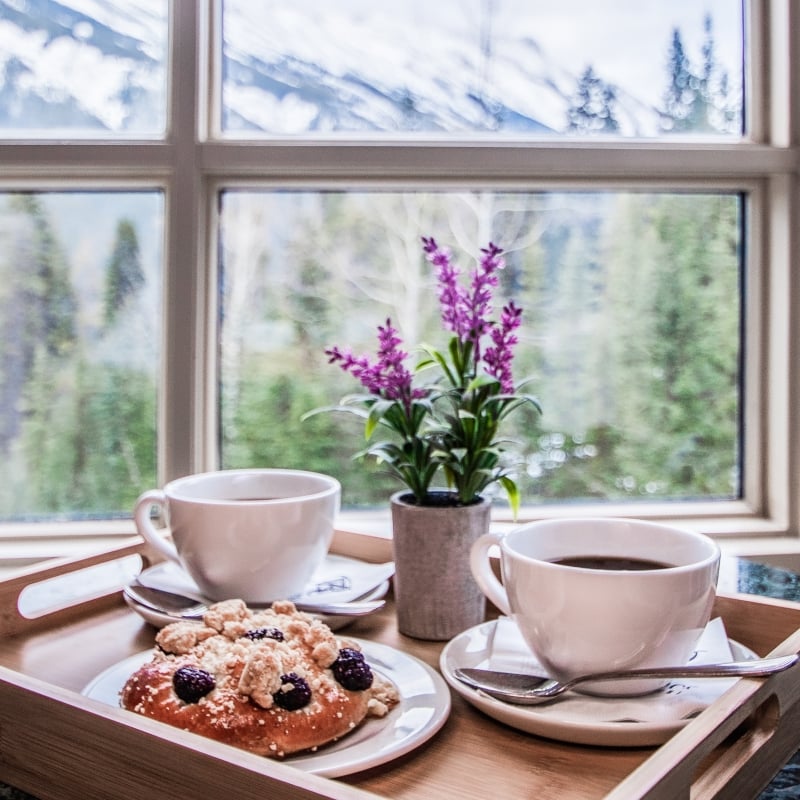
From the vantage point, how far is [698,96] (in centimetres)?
155

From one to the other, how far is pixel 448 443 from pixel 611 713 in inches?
11.9

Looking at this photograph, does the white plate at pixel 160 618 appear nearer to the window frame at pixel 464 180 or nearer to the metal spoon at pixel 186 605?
the metal spoon at pixel 186 605

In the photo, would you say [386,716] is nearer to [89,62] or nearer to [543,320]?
[543,320]

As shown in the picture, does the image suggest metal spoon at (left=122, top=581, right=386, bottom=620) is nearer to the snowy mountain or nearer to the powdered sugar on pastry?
the powdered sugar on pastry

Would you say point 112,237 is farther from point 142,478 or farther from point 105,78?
point 142,478

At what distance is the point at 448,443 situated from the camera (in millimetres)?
787

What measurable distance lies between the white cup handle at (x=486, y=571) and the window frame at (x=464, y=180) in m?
0.83

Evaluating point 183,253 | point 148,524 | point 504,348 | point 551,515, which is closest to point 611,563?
point 504,348

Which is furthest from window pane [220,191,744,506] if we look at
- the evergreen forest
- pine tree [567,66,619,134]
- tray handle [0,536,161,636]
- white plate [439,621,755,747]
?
white plate [439,621,755,747]

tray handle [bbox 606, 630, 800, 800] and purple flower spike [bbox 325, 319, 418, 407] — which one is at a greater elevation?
purple flower spike [bbox 325, 319, 418, 407]

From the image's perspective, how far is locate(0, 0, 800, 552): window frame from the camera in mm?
1395

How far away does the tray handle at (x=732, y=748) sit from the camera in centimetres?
42

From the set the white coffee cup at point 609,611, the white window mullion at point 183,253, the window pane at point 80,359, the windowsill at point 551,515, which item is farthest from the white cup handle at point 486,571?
the window pane at point 80,359

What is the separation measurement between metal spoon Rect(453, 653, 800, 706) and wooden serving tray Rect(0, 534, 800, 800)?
0.01 m
